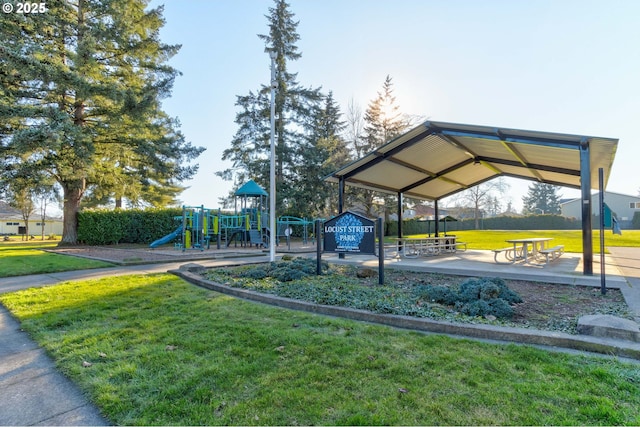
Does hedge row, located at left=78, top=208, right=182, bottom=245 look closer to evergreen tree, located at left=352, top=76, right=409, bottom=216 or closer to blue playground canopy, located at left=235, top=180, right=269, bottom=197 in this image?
blue playground canopy, located at left=235, top=180, right=269, bottom=197

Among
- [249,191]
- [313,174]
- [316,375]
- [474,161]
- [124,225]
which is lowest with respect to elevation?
[316,375]

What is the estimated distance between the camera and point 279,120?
24969 millimetres

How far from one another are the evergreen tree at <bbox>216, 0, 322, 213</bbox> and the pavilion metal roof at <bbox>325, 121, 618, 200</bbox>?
39.5 feet

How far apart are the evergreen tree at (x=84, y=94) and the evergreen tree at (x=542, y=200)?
67.9m

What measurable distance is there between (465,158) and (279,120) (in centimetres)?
1650

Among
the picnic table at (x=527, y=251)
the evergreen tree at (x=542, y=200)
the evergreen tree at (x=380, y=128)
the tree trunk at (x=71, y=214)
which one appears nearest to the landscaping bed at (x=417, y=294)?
the picnic table at (x=527, y=251)

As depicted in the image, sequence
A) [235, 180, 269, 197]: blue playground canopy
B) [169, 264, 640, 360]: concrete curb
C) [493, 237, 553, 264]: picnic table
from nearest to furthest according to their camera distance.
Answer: [169, 264, 640, 360]: concrete curb → [493, 237, 553, 264]: picnic table → [235, 180, 269, 197]: blue playground canopy

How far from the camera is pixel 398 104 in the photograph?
101 ft

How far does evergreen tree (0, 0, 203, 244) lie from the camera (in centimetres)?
1324

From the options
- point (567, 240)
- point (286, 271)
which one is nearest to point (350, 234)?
point (286, 271)

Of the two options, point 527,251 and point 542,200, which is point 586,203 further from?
point 542,200

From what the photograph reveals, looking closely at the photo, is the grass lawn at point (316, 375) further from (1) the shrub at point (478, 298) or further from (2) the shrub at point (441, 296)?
(2) the shrub at point (441, 296)

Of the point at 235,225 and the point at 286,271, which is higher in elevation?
the point at 235,225

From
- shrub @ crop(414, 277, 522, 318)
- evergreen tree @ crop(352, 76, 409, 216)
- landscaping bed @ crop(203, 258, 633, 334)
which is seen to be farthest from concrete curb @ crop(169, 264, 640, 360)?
evergreen tree @ crop(352, 76, 409, 216)
